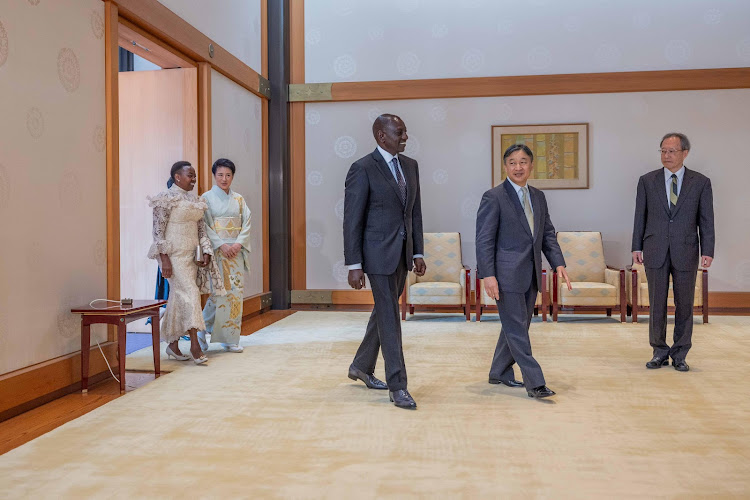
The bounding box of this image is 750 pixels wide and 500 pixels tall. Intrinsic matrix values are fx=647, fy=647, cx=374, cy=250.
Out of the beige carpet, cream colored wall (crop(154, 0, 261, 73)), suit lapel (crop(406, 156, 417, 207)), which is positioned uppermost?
cream colored wall (crop(154, 0, 261, 73))

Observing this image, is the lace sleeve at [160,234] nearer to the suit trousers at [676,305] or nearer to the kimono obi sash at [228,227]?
the kimono obi sash at [228,227]

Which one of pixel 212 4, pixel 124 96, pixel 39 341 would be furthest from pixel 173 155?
pixel 39 341

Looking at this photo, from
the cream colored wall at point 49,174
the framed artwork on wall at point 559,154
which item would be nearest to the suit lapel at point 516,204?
the cream colored wall at point 49,174

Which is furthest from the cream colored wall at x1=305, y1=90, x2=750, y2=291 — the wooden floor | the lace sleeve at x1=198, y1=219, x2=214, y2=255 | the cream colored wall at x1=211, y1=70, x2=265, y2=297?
the wooden floor

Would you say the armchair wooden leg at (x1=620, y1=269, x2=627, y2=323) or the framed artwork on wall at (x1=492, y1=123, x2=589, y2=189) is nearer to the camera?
the armchair wooden leg at (x1=620, y1=269, x2=627, y2=323)

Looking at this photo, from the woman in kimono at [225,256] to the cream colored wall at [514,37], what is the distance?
3.29m

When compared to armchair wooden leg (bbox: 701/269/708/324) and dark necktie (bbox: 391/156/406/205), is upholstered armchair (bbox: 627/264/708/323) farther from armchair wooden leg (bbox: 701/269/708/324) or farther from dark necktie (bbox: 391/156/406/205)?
dark necktie (bbox: 391/156/406/205)

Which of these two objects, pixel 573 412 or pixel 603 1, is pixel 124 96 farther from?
pixel 603 1

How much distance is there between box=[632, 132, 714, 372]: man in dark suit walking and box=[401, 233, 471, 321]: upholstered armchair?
2.43 meters

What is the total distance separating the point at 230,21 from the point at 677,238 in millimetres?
4693

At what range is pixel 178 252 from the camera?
14.7ft

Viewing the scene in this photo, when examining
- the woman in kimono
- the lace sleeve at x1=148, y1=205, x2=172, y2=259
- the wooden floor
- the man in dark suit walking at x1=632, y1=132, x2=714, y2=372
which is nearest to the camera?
the wooden floor

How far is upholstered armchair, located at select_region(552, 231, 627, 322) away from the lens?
6320mm

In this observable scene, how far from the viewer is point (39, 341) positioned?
11.6ft
